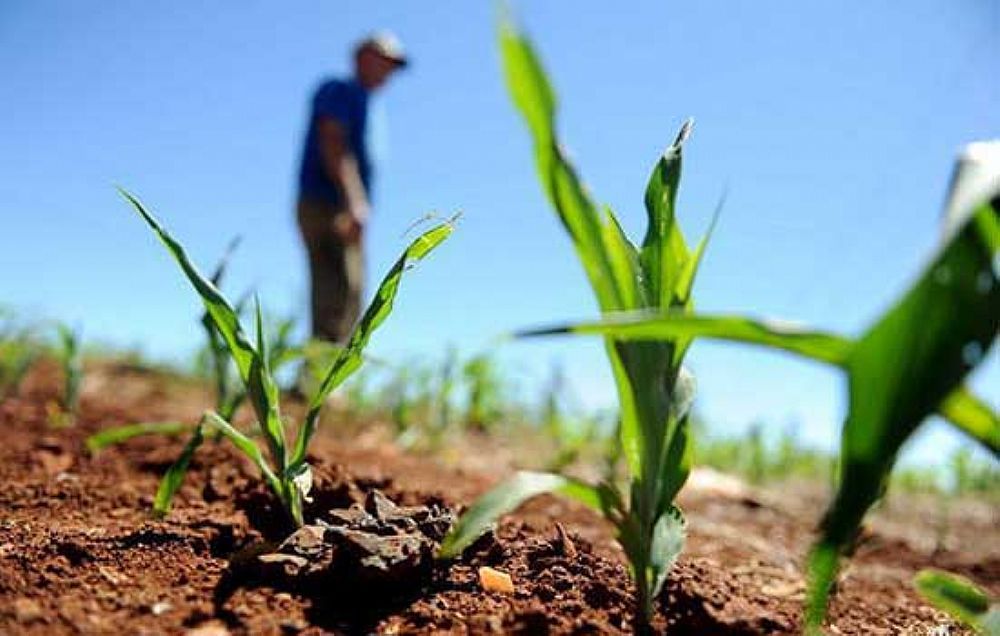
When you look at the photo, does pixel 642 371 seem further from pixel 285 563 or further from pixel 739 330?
pixel 285 563

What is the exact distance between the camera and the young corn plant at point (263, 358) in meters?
1.09

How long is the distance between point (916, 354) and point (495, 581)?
64 centimetres

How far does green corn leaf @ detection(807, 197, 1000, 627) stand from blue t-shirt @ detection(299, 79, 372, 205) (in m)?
4.38

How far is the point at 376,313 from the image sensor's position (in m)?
1.10

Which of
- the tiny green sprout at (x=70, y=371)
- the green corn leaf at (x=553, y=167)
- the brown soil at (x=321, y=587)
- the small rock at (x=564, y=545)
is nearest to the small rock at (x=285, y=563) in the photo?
the brown soil at (x=321, y=587)

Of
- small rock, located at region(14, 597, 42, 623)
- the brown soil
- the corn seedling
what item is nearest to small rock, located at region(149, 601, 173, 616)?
the brown soil

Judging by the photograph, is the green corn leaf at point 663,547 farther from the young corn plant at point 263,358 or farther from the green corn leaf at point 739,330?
the young corn plant at point 263,358

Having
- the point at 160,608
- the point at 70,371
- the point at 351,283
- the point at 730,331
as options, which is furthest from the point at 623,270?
the point at 351,283

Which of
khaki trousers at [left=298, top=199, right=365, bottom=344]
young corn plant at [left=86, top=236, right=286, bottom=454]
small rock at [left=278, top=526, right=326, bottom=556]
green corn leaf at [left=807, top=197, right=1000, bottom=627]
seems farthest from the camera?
khaki trousers at [left=298, top=199, right=365, bottom=344]

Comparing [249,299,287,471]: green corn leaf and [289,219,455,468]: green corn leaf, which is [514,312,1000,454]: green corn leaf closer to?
[289,219,455,468]: green corn leaf

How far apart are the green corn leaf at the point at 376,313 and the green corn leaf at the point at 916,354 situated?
24.4 inches

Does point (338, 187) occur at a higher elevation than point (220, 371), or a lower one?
higher

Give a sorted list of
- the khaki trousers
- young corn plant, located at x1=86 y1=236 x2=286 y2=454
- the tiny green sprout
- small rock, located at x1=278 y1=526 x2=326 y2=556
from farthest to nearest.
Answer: the khaki trousers, the tiny green sprout, young corn plant, located at x1=86 y1=236 x2=286 y2=454, small rock, located at x1=278 y1=526 x2=326 y2=556

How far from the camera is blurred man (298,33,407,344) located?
4.65 m
